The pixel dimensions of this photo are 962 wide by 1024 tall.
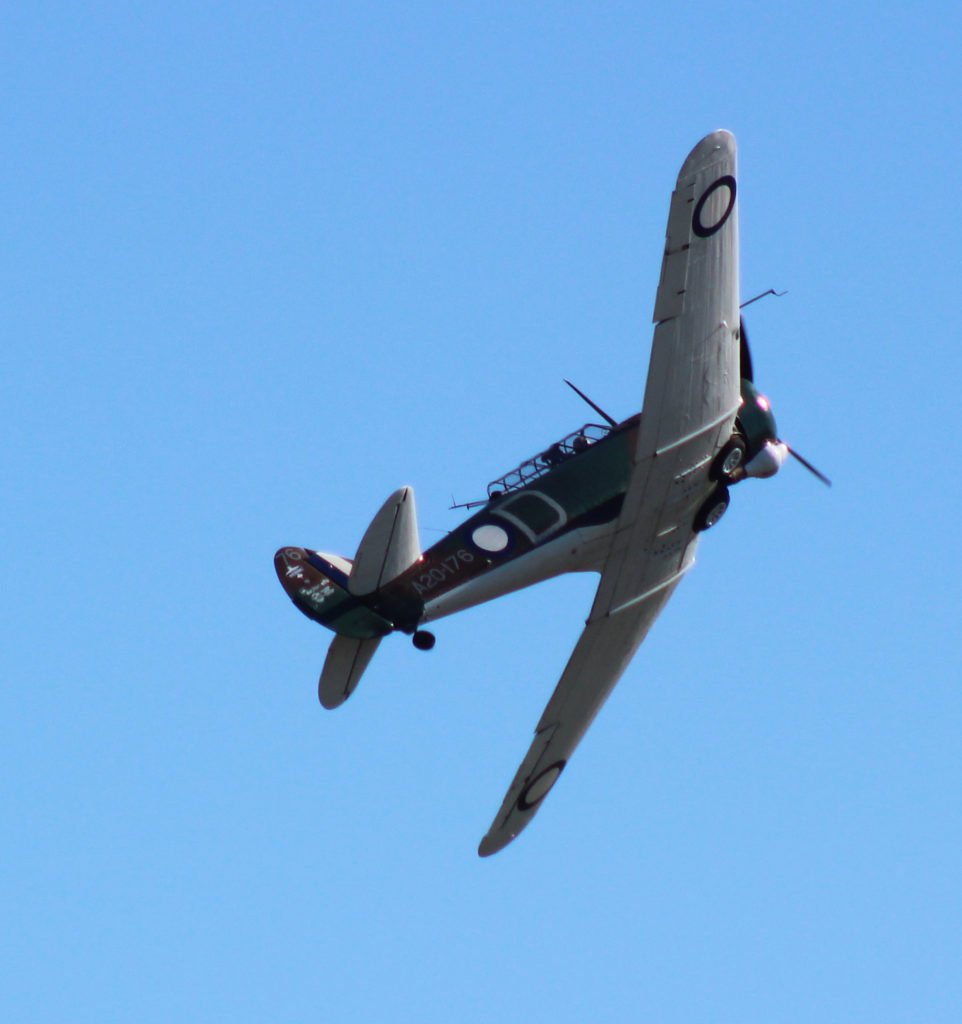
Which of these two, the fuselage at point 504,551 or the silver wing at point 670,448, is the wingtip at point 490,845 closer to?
the silver wing at point 670,448

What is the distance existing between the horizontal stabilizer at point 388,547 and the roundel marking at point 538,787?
174 inches

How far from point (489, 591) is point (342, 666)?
5.18 feet

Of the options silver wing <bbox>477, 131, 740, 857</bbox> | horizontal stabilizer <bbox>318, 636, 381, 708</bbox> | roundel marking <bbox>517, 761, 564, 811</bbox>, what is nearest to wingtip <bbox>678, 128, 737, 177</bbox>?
silver wing <bbox>477, 131, 740, 857</bbox>

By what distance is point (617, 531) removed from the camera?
65.3ft

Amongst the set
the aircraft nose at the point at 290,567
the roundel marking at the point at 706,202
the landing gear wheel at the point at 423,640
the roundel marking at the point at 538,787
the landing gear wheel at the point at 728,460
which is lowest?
→ the roundel marking at the point at 538,787

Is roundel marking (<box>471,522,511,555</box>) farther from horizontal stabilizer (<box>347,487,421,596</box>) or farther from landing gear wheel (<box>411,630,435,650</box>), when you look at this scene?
landing gear wheel (<box>411,630,435,650</box>)

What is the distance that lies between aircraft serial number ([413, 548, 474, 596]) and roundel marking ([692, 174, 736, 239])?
12.1 ft

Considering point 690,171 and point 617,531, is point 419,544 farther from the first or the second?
point 690,171

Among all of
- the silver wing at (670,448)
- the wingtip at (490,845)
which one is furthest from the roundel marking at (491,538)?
the wingtip at (490,845)

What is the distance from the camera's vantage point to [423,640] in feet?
61.4

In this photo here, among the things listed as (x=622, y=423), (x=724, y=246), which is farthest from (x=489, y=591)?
(x=724, y=246)

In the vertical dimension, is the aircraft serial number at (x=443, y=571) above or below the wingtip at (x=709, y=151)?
below

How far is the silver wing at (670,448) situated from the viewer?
18328 millimetres

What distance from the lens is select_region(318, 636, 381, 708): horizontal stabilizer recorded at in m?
19.3
